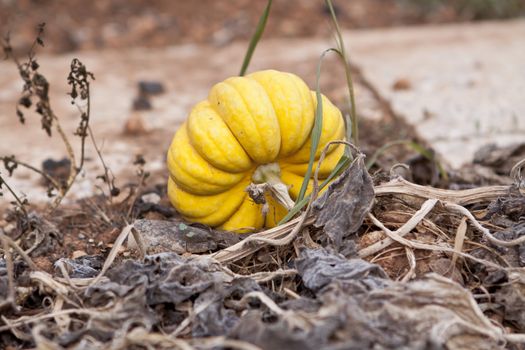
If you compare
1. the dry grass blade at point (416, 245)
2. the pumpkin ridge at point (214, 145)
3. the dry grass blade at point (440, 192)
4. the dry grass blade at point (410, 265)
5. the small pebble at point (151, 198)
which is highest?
the pumpkin ridge at point (214, 145)

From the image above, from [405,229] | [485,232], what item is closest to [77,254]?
[405,229]

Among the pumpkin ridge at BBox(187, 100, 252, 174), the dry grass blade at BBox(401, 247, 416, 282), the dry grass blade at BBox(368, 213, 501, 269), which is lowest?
the dry grass blade at BBox(401, 247, 416, 282)

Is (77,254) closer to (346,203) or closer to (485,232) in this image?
(346,203)

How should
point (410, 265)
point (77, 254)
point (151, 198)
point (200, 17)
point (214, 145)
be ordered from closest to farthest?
1. point (410, 265)
2. point (214, 145)
3. point (77, 254)
4. point (151, 198)
5. point (200, 17)

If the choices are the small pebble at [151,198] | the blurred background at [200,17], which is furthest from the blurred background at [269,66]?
the small pebble at [151,198]

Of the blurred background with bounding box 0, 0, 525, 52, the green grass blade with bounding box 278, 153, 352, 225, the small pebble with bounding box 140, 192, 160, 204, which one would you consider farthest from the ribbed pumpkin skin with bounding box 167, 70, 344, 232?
the blurred background with bounding box 0, 0, 525, 52

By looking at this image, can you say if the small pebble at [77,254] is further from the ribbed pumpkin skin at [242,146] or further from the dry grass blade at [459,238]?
the dry grass blade at [459,238]

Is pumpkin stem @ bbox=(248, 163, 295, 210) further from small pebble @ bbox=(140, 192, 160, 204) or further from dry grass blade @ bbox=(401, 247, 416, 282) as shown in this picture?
small pebble @ bbox=(140, 192, 160, 204)
